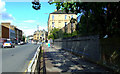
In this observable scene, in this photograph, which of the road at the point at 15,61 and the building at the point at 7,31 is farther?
the building at the point at 7,31

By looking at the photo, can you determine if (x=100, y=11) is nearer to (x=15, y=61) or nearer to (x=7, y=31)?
(x=15, y=61)

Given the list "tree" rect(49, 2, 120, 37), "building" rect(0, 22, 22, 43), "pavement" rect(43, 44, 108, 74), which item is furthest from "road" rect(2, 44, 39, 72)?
"building" rect(0, 22, 22, 43)

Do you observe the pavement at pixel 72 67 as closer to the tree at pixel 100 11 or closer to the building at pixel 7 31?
the tree at pixel 100 11

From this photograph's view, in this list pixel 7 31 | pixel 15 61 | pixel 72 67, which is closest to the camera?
pixel 72 67

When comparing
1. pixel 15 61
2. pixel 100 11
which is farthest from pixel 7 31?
pixel 100 11

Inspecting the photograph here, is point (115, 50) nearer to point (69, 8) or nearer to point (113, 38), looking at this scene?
point (113, 38)

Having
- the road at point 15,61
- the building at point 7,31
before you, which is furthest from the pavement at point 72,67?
the building at point 7,31

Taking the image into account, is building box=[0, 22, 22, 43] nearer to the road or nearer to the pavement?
the road

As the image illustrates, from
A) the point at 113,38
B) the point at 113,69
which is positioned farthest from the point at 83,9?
the point at 113,69

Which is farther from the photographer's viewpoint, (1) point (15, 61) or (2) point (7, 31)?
(2) point (7, 31)

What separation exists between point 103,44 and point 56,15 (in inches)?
2776

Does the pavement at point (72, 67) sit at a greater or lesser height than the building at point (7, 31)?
lesser

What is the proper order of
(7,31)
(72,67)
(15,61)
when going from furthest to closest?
(7,31) < (15,61) < (72,67)

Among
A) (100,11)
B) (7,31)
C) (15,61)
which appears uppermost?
(7,31)
